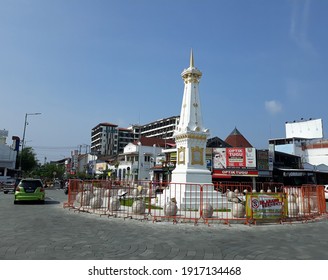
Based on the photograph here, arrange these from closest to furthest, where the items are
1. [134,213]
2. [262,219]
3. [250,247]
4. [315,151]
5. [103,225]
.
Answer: [250,247] < [103,225] < [262,219] < [134,213] < [315,151]

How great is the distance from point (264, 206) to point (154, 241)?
5731 millimetres

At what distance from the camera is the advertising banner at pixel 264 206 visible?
11047mm

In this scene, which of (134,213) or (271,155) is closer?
(134,213)

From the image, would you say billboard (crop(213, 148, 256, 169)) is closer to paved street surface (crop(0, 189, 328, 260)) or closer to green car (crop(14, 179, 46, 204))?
green car (crop(14, 179, 46, 204))

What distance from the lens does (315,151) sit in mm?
51000

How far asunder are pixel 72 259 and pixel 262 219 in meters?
8.06

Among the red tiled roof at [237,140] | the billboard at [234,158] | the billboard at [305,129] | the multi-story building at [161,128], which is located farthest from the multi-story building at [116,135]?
the billboard at [234,158]

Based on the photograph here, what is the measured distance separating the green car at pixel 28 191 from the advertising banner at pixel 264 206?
13.5 meters

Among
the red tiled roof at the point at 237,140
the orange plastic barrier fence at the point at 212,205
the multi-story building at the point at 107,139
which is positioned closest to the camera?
the orange plastic barrier fence at the point at 212,205

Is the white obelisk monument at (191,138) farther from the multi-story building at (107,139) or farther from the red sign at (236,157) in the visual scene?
the multi-story building at (107,139)

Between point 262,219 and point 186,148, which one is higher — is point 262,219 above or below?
below

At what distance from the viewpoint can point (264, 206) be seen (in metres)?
11.2
